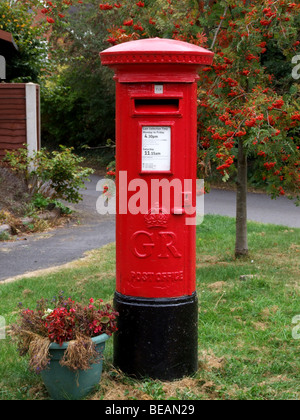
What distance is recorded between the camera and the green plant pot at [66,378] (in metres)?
3.89

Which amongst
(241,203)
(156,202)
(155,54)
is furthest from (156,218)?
(241,203)

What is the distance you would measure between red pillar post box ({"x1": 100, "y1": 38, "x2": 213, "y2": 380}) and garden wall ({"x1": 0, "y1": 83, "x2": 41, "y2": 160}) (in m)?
8.11

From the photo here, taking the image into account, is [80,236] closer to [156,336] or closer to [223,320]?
[223,320]

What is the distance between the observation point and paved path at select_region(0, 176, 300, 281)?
324 inches

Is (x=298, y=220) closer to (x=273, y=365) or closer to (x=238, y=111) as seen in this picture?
(x=238, y=111)

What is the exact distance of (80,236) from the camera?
10016 millimetres

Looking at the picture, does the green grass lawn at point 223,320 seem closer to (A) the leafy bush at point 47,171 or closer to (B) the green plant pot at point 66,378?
(B) the green plant pot at point 66,378

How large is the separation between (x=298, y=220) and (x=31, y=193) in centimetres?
500

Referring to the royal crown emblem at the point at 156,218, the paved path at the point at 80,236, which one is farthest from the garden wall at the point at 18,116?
the royal crown emblem at the point at 156,218

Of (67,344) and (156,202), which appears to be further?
(156,202)

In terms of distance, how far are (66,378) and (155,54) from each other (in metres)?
2.05

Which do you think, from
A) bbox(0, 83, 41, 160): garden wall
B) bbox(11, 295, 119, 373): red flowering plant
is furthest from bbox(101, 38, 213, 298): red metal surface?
bbox(0, 83, 41, 160): garden wall

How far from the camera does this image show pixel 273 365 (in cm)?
457

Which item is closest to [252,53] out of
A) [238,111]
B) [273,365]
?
[238,111]
